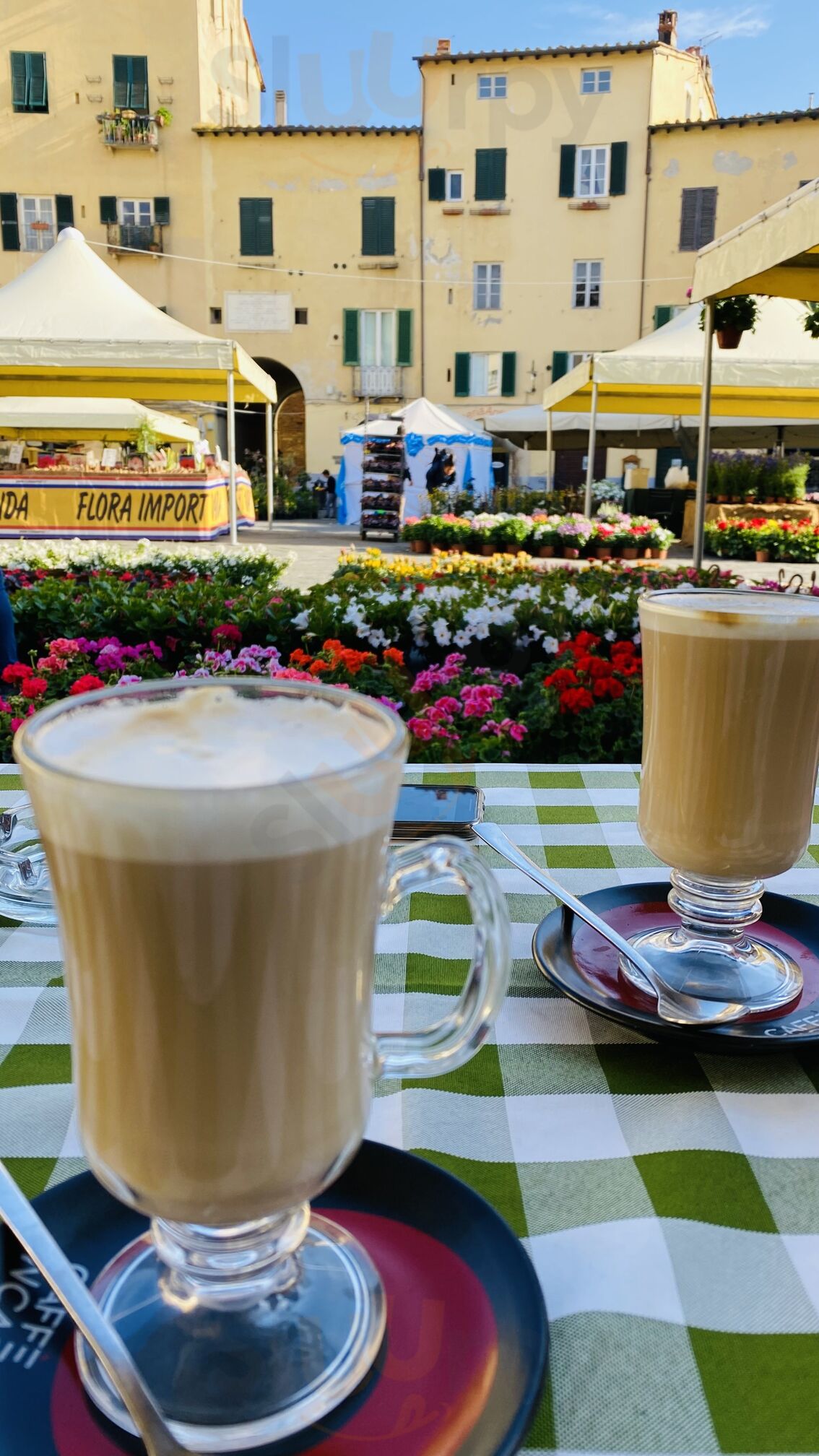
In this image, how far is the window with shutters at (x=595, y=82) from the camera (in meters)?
20.5

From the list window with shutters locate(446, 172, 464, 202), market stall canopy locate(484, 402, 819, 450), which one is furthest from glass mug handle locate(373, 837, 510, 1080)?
window with shutters locate(446, 172, 464, 202)

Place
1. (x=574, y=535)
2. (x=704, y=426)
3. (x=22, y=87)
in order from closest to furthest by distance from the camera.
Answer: (x=704, y=426)
(x=574, y=535)
(x=22, y=87)

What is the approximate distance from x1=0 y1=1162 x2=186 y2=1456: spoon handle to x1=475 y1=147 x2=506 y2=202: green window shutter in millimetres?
23678

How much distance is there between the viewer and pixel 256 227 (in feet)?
69.9

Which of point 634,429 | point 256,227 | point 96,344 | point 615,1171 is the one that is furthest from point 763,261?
point 256,227

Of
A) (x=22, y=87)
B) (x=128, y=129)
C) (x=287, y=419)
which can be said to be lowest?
(x=287, y=419)

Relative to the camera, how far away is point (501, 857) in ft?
3.87

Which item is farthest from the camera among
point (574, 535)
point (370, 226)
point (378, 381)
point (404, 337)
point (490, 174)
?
point (378, 381)

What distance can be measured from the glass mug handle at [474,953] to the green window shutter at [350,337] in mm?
22884

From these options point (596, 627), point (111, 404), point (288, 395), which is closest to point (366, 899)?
point (596, 627)

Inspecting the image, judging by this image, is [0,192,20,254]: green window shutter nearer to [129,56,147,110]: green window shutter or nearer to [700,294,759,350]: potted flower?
[129,56,147,110]: green window shutter

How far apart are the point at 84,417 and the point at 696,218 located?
1363 centimetres

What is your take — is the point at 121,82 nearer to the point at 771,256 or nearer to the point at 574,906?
the point at 771,256

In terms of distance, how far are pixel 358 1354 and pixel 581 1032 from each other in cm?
37
